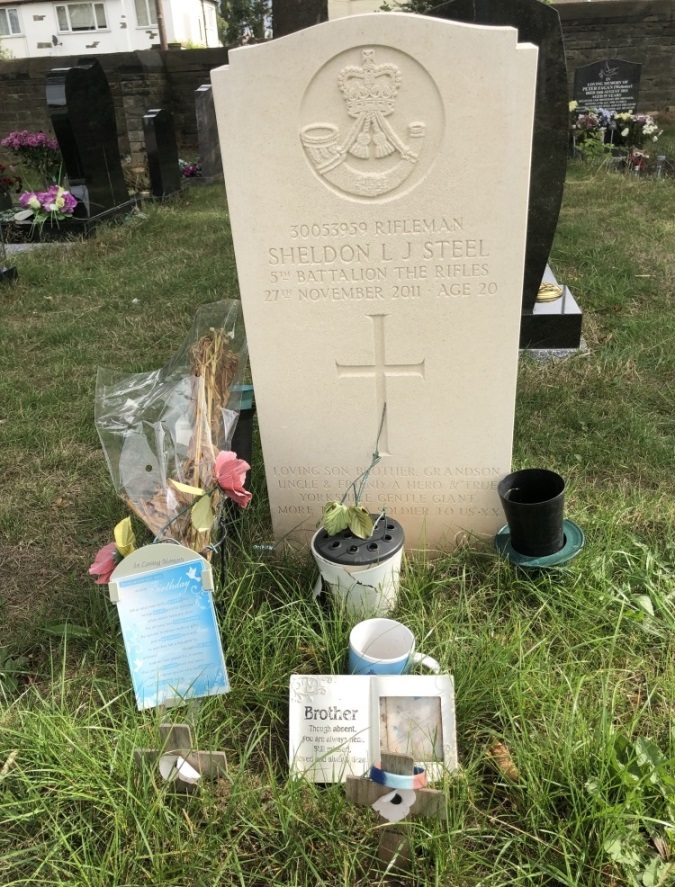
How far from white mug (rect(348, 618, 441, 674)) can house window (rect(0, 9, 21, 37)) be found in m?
44.8

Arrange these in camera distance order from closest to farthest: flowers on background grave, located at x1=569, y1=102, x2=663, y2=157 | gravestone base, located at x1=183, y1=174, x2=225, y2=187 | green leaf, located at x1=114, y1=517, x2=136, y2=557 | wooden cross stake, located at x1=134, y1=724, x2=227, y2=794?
wooden cross stake, located at x1=134, y1=724, x2=227, y2=794
green leaf, located at x1=114, y1=517, x2=136, y2=557
flowers on background grave, located at x1=569, y1=102, x2=663, y2=157
gravestone base, located at x1=183, y1=174, x2=225, y2=187

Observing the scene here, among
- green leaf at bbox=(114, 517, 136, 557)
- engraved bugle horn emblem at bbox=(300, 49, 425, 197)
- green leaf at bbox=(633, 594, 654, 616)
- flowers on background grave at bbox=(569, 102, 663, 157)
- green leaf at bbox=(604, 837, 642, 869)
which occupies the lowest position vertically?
green leaf at bbox=(604, 837, 642, 869)

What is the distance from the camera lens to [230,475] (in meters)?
2.10

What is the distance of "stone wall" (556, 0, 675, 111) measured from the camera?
442 inches

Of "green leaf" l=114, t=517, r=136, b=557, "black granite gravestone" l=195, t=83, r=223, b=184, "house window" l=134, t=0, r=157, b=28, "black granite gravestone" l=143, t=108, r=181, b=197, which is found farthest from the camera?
"house window" l=134, t=0, r=157, b=28

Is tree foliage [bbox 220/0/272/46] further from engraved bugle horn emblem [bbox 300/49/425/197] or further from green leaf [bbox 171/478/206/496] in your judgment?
green leaf [bbox 171/478/206/496]

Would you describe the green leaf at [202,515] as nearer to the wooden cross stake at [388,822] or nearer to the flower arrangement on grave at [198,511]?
the flower arrangement on grave at [198,511]

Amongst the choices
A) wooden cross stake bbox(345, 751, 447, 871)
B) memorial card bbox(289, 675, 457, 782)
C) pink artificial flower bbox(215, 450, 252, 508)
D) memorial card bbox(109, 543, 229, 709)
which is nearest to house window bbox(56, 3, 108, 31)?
pink artificial flower bbox(215, 450, 252, 508)

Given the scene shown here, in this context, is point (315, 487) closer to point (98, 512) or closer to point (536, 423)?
point (98, 512)

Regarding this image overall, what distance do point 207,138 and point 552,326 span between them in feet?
24.8

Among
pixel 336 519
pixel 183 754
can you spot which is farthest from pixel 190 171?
pixel 183 754

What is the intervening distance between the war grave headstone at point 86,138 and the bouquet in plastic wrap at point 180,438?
498 cm

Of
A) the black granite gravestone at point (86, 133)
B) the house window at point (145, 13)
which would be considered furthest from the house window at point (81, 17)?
the black granite gravestone at point (86, 133)

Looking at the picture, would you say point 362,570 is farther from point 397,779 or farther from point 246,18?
point 246,18
